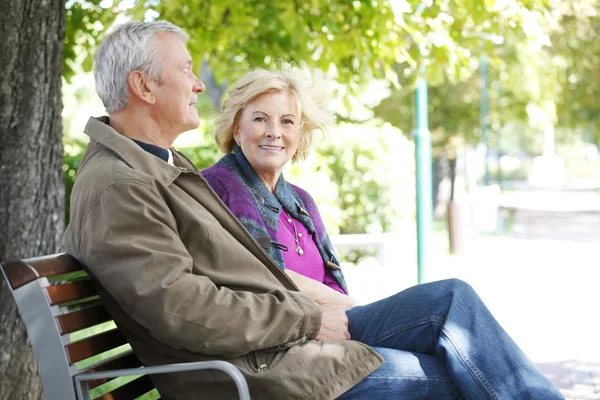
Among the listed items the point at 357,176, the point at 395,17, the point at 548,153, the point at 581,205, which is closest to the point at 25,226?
the point at 395,17

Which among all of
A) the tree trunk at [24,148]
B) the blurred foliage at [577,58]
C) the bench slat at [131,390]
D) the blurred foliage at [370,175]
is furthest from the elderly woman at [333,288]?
the blurred foliage at [577,58]

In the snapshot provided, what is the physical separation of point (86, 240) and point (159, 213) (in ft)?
0.72

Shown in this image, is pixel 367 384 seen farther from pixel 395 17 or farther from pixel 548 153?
pixel 548 153

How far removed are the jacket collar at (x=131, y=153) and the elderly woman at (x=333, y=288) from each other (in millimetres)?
739

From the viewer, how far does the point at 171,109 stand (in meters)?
3.14

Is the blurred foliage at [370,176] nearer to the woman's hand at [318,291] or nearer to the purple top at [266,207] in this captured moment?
the purple top at [266,207]

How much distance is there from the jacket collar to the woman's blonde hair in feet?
3.65

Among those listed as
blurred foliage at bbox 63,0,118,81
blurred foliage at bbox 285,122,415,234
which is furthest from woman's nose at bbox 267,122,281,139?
blurred foliage at bbox 285,122,415,234

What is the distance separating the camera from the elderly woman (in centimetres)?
290

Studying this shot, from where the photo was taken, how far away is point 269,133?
3.97 m

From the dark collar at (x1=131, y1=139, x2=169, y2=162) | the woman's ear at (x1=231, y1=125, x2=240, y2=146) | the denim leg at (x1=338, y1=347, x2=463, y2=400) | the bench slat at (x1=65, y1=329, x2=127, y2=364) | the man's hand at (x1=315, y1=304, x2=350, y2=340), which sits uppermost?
the woman's ear at (x1=231, y1=125, x2=240, y2=146)

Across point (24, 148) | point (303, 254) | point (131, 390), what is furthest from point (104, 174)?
point (24, 148)

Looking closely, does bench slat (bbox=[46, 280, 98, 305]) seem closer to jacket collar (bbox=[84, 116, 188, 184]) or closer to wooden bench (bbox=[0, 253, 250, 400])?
wooden bench (bbox=[0, 253, 250, 400])

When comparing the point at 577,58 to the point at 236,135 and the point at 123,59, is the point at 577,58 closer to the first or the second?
the point at 236,135
